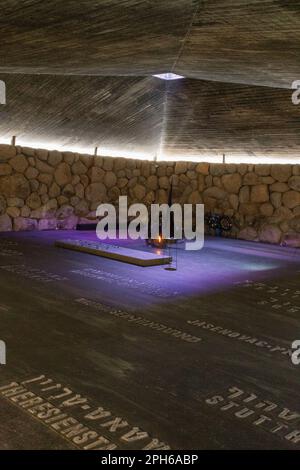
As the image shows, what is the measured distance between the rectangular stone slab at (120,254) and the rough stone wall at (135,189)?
3.18m

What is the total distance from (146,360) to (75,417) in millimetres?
1065

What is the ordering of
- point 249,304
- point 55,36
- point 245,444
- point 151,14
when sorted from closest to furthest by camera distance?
point 245,444 < point 151,14 < point 55,36 < point 249,304

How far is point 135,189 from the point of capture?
1442cm

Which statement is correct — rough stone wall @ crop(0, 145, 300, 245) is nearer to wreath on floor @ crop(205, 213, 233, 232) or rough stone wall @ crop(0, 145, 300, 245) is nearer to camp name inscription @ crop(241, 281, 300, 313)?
wreath on floor @ crop(205, 213, 233, 232)

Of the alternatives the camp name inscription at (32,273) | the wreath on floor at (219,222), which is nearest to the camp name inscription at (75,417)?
the camp name inscription at (32,273)

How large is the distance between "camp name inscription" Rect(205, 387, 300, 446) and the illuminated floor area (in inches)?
0.4

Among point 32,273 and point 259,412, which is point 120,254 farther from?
point 259,412

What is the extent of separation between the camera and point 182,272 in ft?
24.6

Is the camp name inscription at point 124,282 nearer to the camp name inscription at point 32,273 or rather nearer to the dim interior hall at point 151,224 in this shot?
the dim interior hall at point 151,224

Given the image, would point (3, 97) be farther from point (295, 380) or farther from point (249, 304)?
point (295, 380)

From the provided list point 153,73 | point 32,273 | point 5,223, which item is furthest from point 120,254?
point 5,223

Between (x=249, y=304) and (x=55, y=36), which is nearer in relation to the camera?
(x=55, y=36)

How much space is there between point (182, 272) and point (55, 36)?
412 cm

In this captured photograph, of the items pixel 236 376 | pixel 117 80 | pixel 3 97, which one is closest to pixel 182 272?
pixel 236 376
